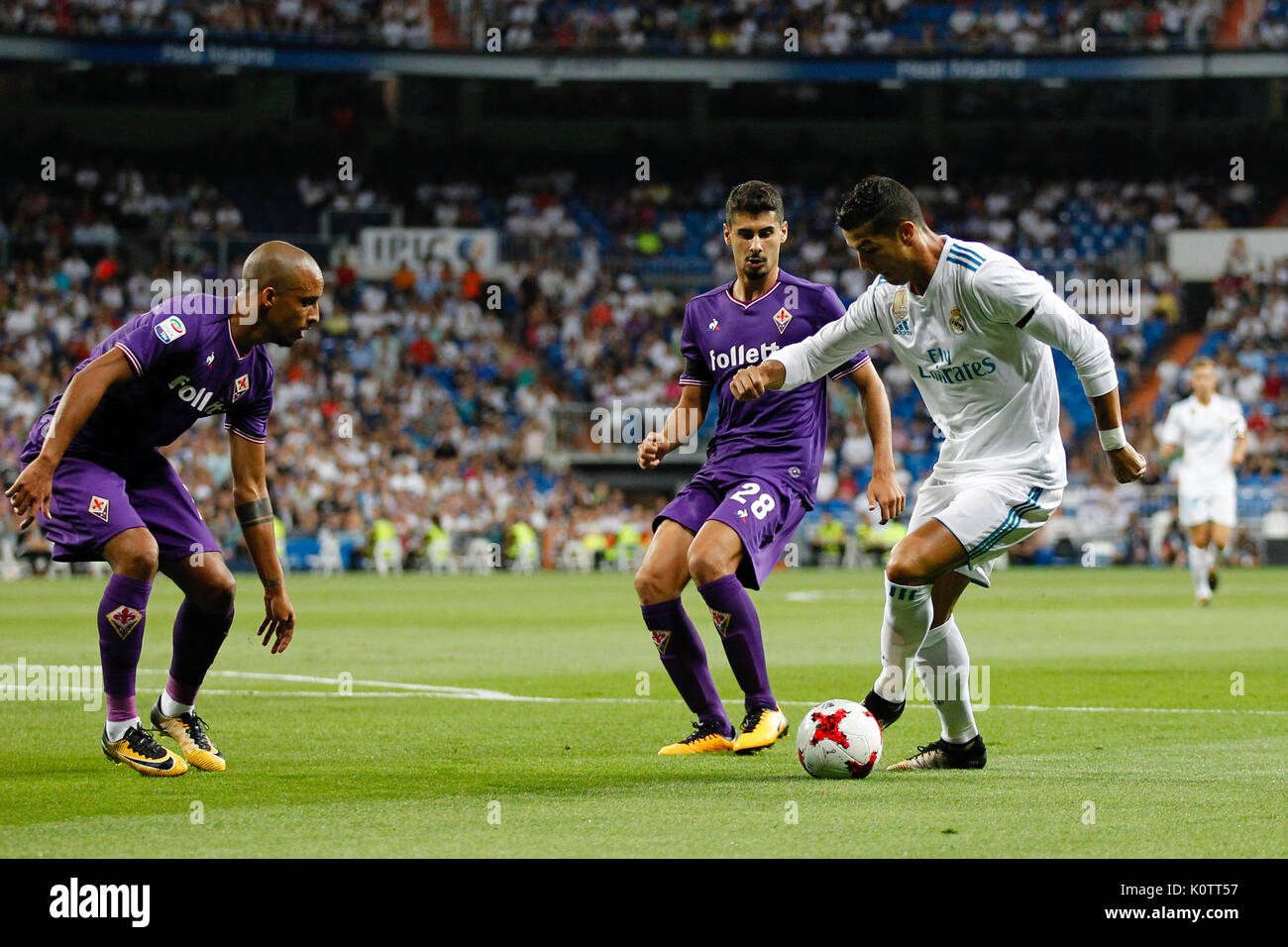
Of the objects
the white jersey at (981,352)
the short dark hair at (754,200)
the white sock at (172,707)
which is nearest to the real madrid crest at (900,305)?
the white jersey at (981,352)

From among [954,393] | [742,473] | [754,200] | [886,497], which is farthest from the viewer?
[742,473]

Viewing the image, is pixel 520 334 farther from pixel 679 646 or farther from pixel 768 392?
pixel 679 646

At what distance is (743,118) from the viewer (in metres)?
43.8

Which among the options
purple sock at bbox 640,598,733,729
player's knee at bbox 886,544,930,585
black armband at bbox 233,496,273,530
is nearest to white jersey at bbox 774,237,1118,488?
player's knee at bbox 886,544,930,585

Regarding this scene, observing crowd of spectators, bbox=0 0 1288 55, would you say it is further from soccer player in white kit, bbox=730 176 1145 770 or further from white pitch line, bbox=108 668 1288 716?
soccer player in white kit, bbox=730 176 1145 770

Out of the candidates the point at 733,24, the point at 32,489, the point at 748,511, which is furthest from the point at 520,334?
the point at 32,489

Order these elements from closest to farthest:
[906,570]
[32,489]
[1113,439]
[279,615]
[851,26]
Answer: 1. [32,489]
2. [906,570]
3. [1113,439]
4. [279,615]
5. [851,26]

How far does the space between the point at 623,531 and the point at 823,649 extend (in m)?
18.7

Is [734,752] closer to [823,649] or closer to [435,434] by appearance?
[823,649]

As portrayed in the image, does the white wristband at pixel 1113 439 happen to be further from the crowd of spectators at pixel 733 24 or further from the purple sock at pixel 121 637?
the crowd of spectators at pixel 733 24

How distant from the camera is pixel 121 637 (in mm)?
6938

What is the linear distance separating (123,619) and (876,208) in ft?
11.2
